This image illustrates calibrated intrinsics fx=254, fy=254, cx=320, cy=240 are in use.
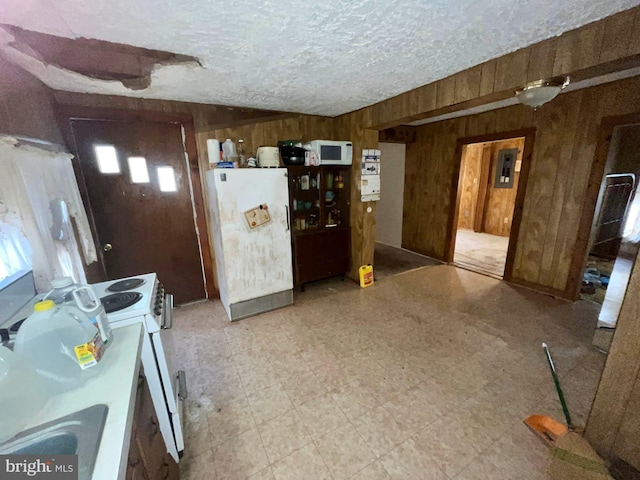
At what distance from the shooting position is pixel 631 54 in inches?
49.9

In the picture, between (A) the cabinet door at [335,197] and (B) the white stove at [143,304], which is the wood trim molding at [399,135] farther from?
(B) the white stove at [143,304]

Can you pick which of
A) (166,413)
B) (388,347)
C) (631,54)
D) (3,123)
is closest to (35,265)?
(3,123)

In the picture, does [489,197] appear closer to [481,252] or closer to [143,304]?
[481,252]

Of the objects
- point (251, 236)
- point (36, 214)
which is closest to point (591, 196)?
point (251, 236)

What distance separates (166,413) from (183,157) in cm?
237

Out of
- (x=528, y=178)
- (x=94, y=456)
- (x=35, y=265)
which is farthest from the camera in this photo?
(x=528, y=178)

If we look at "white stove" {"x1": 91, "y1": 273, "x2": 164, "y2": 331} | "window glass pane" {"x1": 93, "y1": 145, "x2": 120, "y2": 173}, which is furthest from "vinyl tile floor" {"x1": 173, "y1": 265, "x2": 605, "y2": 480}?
"window glass pane" {"x1": 93, "y1": 145, "x2": 120, "y2": 173}

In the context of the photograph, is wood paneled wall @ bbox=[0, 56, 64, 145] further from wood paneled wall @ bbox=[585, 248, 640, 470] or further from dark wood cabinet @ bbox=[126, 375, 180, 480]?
wood paneled wall @ bbox=[585, 248, 640, 470]

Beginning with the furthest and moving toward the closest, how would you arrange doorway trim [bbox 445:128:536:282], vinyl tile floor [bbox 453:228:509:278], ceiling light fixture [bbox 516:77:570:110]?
vinyl tile floor [bbox 453:228:509:278]
doorway trim [bbox 445:128:536:282]
ceiling light fixture [bbox 516:77:570:110]

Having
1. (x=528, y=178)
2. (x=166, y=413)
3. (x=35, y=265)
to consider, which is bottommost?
(x=166, y=413)

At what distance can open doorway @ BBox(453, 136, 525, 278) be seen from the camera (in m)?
5.27

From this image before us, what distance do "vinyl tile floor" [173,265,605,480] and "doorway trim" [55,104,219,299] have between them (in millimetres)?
575

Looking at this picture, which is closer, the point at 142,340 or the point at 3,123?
the point at 142,340

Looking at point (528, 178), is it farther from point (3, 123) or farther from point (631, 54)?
point (3, 123)
